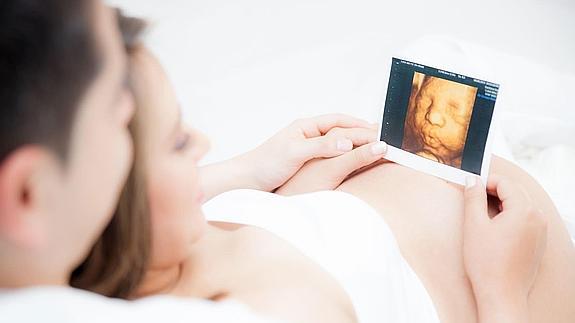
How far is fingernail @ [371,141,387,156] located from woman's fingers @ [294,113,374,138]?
0.12m

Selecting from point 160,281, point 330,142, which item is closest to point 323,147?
point 330,142

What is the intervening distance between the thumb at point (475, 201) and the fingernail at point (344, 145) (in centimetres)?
23

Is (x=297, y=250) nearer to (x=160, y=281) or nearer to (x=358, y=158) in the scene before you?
(x=160, y=281)

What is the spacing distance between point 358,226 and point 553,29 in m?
1.44

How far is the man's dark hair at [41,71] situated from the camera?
50 cm

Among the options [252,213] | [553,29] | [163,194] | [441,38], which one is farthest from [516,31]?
[163,194]

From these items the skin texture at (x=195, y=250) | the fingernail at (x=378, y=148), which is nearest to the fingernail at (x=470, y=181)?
the fingernail at (x=378, y=148)

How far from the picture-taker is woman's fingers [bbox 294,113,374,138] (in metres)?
1.27

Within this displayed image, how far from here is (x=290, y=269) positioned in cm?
80

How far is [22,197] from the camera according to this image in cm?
53

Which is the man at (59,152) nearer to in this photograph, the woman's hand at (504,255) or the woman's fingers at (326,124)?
the woman's hand at (504,255)

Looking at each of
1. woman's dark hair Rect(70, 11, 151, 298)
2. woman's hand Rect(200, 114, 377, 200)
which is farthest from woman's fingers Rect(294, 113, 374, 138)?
woman's dark hair Rect(70, 11, 151, 298)

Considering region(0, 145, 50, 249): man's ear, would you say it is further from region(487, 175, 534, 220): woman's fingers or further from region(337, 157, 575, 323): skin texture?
region(487, 175, 534, 220): woman's fingers

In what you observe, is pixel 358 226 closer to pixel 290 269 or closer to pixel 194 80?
pixel 290 269
